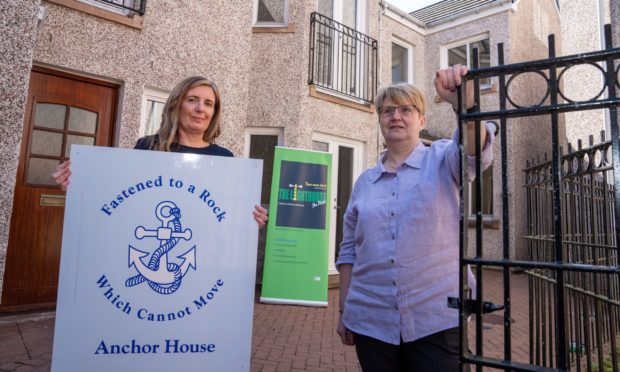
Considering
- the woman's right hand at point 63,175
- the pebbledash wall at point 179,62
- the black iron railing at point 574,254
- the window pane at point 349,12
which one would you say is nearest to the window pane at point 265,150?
the pebbledash wall at point 179,62

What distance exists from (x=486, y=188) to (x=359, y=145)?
4688mm

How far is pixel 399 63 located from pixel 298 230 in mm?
6698

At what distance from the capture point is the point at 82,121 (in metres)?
4.70

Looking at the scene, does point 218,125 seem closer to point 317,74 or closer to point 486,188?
point 317,74

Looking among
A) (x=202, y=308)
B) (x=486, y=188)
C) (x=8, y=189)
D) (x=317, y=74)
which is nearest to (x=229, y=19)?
(x=317, y=74)

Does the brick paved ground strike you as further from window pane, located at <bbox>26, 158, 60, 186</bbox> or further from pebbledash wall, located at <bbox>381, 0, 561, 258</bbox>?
pebbledash wall, located at <bbox>381, 0, 561, 258</bbox>

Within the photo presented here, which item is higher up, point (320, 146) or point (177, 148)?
point (320, 146)

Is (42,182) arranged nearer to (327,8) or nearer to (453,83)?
(453,83)

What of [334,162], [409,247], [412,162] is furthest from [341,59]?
[409,247]

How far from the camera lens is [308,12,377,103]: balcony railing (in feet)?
23.9

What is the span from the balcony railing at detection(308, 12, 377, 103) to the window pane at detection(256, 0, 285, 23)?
64 centimetres

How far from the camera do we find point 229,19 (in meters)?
5.85

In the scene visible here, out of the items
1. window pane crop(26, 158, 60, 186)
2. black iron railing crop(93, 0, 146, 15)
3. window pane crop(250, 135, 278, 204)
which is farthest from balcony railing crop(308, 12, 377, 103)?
window pane crop(26, 158, 60, 186)

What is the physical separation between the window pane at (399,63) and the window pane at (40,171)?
827cm
